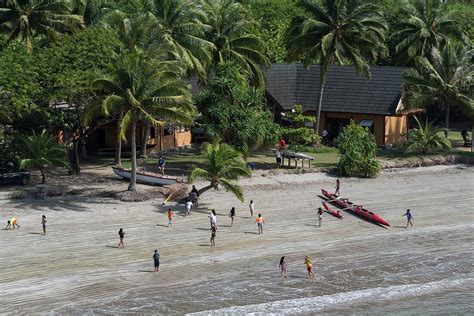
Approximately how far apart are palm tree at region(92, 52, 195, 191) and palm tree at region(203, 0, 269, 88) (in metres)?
14.4

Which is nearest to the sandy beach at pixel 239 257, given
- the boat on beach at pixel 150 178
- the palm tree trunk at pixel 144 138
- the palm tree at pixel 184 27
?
the boat on beach at pixel 150 178

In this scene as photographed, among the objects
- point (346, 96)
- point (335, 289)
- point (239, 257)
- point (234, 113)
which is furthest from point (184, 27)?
point (335, 289)

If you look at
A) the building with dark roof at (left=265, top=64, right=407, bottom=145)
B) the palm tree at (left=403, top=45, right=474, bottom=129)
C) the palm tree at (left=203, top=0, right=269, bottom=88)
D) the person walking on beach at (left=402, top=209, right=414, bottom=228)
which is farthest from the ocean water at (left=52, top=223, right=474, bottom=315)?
the building with dark roof at (left=265, top=64, right=407, bottom=145)

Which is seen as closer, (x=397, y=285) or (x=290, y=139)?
(x=397, y=285)

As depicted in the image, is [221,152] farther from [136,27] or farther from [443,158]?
[443,158]

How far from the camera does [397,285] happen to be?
112 ft

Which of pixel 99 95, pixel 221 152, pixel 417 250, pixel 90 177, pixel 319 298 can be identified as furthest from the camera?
pixel 90 177

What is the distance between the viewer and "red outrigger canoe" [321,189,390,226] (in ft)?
140

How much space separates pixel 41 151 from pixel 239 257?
16.2 meters

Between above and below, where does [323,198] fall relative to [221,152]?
below

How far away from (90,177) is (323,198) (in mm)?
14945

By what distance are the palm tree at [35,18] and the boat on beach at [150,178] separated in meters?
10.9

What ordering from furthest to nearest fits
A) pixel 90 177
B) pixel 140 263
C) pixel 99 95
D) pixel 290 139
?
pixel 290 139 → pixel 90 177 → pixel 99 95 → pixel 140 263

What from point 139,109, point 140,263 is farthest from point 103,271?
point 139,109
